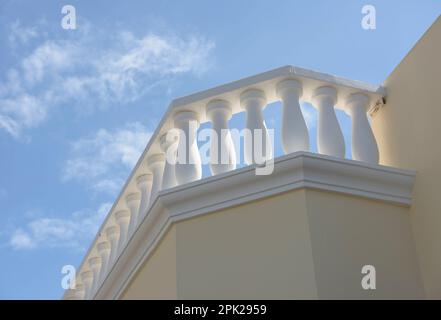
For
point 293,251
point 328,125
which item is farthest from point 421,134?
point 293,251

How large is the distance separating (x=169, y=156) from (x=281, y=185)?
515 millimetres

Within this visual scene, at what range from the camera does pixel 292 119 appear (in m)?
2.90

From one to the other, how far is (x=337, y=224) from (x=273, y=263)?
0.84ft

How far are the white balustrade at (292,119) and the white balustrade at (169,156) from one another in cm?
42

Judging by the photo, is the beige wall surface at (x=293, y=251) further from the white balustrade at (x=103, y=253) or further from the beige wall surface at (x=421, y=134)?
the white balustrade at (x=103, y=253)

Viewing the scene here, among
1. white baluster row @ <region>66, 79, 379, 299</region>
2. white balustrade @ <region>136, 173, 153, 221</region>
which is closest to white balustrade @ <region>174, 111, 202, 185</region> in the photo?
white baluster row @ <region>66, 79, 379, 299</region>

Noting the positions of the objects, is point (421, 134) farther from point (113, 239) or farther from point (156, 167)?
point (113, 239)

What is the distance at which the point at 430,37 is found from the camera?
296cm

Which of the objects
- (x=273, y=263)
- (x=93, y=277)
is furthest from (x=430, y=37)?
(x=93, y=277)

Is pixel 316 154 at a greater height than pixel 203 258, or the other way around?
pixel 316 154

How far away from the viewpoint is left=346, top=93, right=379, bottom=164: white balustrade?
2982 mm

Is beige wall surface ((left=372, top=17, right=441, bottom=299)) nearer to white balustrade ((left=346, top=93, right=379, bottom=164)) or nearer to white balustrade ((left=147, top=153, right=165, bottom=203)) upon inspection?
white balustrade ((left=346, top=93, right=379, bottom=164))

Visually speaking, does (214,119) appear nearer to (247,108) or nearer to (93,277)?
(247,108)
